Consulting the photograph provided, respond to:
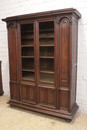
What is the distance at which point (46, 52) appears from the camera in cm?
288

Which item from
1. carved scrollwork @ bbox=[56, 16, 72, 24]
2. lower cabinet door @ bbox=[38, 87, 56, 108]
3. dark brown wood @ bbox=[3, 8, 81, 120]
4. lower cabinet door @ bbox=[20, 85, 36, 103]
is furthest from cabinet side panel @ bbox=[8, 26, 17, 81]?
carved scrollwork @ bbox=[56, 16, 72, 24]

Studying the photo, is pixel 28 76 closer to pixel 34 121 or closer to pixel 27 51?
pixel 27 51

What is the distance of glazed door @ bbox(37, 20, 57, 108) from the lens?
8.73ft

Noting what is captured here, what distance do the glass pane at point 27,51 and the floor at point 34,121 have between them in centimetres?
76

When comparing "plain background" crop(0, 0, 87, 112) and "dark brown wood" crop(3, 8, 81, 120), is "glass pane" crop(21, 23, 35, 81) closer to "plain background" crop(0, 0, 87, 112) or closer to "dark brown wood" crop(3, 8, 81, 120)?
"dark brown wood" crop(3, 8, 81, 120)

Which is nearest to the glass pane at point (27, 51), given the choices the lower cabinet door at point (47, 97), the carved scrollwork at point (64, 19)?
the lower cabinet door at point (47, 97)

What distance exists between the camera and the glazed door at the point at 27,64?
112 inches

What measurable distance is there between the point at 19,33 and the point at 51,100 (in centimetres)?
153

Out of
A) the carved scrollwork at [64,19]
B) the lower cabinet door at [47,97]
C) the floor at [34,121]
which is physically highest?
the carved scrollwork at [64,19]

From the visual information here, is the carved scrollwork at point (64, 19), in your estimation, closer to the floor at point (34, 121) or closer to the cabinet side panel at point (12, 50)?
the cabinet side panel at point (12, 50)

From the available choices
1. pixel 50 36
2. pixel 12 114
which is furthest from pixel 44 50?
pixel 12 114

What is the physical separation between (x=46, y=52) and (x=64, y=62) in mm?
576

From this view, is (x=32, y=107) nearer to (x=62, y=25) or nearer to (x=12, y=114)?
(x=12, y=114)

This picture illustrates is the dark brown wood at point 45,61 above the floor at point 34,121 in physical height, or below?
above
